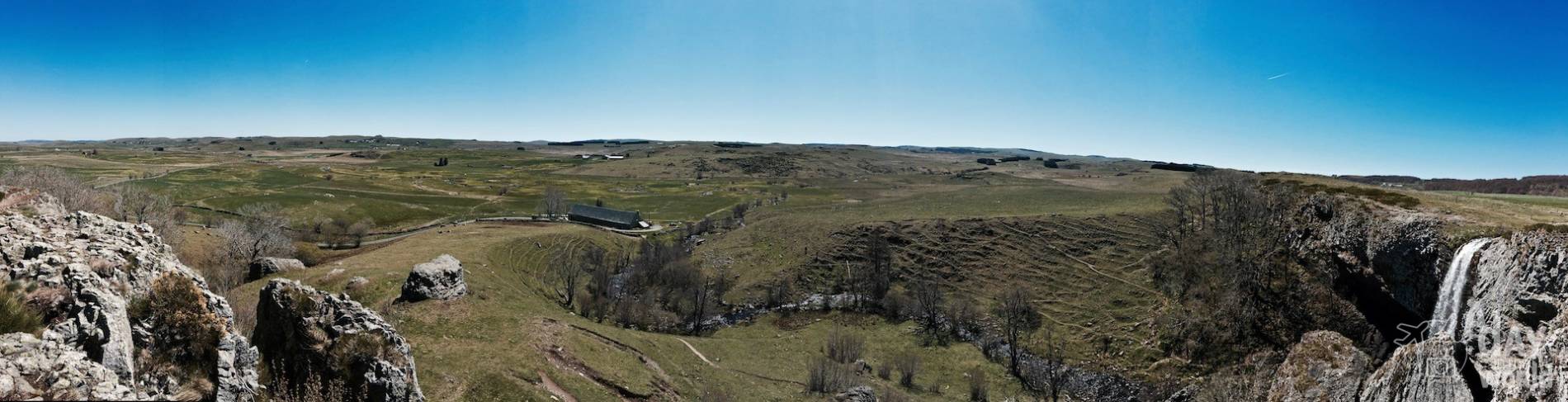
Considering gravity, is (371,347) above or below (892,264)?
above

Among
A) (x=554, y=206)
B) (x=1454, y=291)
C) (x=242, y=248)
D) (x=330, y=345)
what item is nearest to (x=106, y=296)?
(x=330, y=345)

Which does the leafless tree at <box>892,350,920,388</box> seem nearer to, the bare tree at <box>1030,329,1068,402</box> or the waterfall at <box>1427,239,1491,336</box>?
the bare tree at <box>1030,329,1068,402</box>

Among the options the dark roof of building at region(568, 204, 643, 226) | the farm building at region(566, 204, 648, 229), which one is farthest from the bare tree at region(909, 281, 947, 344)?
the dark roof of building at region(568, 204, 643, 226)

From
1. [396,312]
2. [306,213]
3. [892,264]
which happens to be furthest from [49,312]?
[306,213]

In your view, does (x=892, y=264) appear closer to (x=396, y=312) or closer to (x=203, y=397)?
(x=396, y=312)

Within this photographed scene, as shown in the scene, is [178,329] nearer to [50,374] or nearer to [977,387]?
[50,374]

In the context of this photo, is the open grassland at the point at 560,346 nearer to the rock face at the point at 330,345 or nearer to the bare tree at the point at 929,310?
the bare tree at the point at 929,310

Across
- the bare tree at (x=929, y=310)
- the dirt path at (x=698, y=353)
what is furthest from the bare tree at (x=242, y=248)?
the bare tree at (x=929, y=310)
